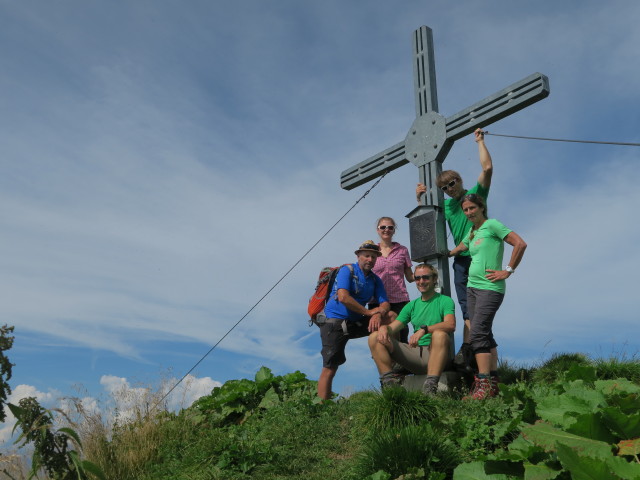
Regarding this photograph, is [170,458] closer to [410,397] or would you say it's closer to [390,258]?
[410,397]

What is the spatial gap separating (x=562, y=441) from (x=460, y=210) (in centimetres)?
441

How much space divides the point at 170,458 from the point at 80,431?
99cm

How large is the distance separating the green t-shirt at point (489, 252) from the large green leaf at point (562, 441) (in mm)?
2828

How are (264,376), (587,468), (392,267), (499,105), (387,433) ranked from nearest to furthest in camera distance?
(587,468) < (387,433) < (392,267) < (499,105) < (264,376)

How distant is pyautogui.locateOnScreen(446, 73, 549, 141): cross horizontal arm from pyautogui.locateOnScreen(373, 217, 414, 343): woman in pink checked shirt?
5.24 feet

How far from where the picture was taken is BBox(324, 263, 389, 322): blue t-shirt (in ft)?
22.2

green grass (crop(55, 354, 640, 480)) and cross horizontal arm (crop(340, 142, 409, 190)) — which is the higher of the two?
cross horizontal arm (crop(340, 142, 409, 190))

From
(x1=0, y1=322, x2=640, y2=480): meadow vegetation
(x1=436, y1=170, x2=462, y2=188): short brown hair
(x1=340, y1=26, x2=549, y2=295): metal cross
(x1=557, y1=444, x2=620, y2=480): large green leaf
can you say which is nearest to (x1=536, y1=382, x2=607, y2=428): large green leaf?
(x1=0, y1=322, x2=640, y2=480): meadow vegetation

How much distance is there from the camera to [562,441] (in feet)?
10.8

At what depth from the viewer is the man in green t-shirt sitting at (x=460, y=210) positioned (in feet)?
22.9

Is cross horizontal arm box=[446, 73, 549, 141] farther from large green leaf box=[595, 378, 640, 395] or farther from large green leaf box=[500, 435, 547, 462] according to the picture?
large green leaf box=[500, 435, 547, 462]

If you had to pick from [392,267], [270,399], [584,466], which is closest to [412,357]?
[392,267]

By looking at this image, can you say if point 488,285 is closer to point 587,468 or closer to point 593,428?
point 593,428

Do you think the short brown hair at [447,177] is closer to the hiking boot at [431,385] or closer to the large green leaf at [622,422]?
the hiking boot at [431,385]
